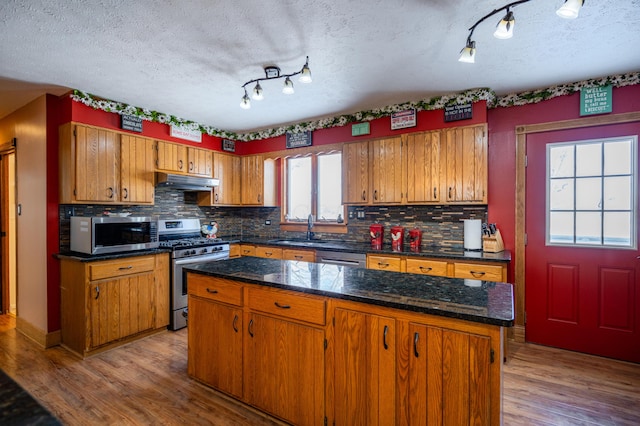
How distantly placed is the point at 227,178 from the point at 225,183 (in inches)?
3.6

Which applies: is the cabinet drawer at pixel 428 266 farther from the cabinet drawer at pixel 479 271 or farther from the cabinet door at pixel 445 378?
the cabinet door at pixel 445 378

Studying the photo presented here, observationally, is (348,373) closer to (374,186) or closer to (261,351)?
(261,351)

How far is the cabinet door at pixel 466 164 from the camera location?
11.0ft

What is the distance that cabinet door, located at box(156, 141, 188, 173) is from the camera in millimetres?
4059

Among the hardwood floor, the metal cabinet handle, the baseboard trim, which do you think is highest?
the metal cabinet handle

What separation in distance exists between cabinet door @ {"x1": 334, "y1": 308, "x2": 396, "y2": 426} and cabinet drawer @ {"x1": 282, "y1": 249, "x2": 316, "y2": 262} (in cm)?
217

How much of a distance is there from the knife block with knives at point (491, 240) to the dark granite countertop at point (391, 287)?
1.51 m

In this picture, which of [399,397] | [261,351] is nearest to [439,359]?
[399,397]

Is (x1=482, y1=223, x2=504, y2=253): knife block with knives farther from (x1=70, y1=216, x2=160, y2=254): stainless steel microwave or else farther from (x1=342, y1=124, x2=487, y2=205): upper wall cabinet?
(x1=70, y1=216, x2=160, y2=254): stainless steel microwave

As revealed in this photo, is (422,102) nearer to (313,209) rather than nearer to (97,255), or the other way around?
(313,209)

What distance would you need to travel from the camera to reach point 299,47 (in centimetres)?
247

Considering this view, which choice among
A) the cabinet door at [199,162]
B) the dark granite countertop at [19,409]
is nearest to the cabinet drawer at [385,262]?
the cabinet door at [199,162]

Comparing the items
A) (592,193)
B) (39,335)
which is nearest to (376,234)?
(592,193)

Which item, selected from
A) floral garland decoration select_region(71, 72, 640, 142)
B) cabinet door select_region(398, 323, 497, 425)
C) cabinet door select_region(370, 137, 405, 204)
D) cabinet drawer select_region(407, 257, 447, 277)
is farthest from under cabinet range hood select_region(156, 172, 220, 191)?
cabinet door select_region(398, 323, 497, 425)
